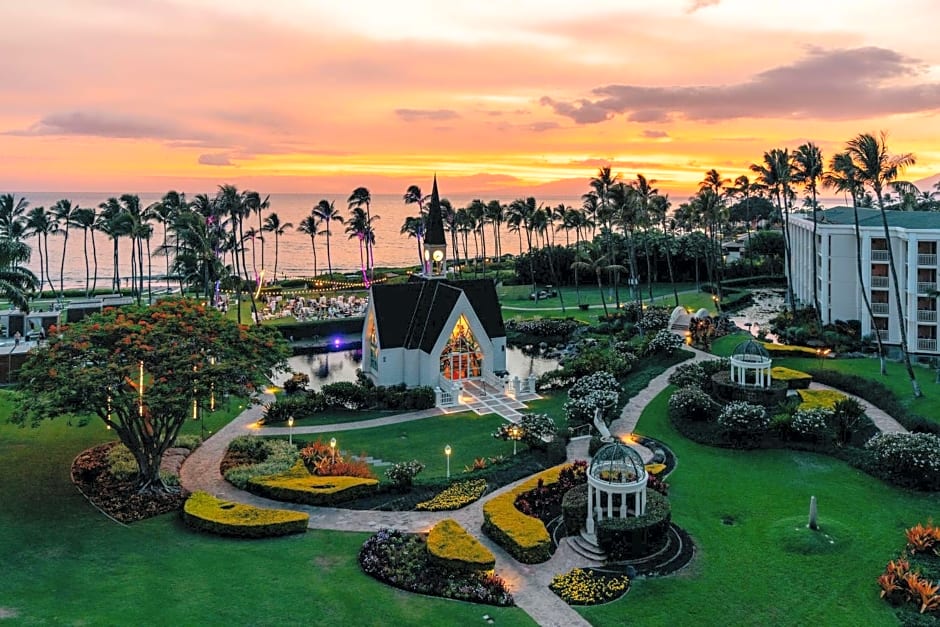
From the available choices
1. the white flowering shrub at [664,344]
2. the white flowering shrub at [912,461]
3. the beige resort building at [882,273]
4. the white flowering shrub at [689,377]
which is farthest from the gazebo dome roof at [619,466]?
the white flowering shrub at [664,344]

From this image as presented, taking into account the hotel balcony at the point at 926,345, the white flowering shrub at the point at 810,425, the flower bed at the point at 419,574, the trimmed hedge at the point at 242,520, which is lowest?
the flower bed at the point at 419,574

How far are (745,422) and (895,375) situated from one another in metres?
13.9

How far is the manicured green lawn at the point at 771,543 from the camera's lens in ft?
65.4

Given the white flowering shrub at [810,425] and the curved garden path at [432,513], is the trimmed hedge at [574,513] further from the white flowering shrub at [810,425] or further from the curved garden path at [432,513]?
the white flowering shrub at [810,425]

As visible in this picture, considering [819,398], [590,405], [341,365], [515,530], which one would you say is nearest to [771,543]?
[515,530]

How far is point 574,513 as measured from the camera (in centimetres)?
2491

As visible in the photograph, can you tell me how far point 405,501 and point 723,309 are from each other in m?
51.1

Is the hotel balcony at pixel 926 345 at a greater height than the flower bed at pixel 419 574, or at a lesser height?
greater

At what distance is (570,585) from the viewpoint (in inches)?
842

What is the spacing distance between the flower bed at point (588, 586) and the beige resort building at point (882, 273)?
92.0 feet

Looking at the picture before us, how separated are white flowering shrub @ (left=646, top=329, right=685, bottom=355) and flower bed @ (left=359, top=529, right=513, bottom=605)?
29826mm

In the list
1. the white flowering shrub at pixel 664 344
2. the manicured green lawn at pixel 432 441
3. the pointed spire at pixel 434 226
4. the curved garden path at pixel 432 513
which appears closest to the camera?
the curved garden path at pixel 432 513

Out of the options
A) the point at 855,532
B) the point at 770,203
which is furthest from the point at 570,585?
the point at 770,203

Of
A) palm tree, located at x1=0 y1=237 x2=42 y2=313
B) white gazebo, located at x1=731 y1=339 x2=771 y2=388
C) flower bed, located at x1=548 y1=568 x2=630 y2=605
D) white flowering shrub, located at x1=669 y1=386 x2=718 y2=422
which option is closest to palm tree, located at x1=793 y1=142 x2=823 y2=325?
white gazebo, located at x1=731 y1=339 x2=771 y2=388
